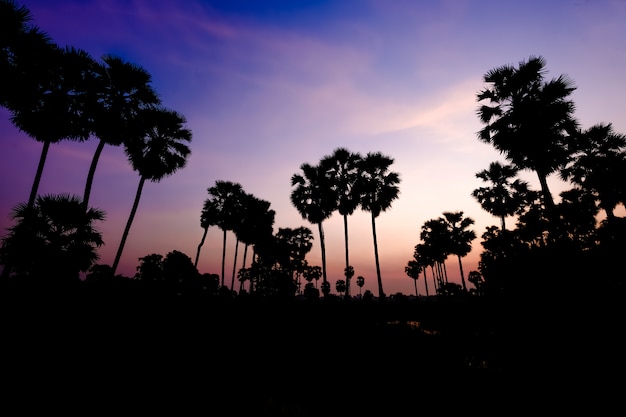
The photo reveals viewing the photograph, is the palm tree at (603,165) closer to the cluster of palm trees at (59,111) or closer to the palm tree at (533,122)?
the palm tree at (533,122)

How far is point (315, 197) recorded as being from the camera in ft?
86.8

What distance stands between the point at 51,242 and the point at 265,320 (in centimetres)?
1130

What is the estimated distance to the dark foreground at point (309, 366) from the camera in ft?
16.0

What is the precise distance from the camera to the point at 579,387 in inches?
185

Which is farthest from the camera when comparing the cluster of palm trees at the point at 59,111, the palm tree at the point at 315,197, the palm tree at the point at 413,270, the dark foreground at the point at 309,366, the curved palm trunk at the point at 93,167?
the palm tree at the point at 413,270

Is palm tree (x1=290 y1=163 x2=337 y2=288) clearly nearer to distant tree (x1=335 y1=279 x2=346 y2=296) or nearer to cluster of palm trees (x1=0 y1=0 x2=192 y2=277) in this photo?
cluster of palm trees (x1=0 y1=0 x2=192 y2=277)

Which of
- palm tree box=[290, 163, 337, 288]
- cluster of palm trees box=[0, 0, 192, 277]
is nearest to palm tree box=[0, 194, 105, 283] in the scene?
cluster of palm trees box=[0, 0, 192, 277]

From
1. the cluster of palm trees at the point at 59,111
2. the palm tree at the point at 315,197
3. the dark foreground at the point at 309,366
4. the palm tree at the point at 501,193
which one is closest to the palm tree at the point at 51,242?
the cluster of palm trees at the point at 59,111

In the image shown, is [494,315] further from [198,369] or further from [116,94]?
[116,94]

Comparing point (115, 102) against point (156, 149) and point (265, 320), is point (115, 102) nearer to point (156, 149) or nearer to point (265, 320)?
point (156, 149)

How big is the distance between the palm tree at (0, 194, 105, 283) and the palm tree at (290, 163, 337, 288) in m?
16.4

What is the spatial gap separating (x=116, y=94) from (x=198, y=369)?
16.1 meters

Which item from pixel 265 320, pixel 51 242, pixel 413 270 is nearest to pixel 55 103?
pixel 51 242

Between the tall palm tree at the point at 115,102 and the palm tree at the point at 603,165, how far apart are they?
3003cm
